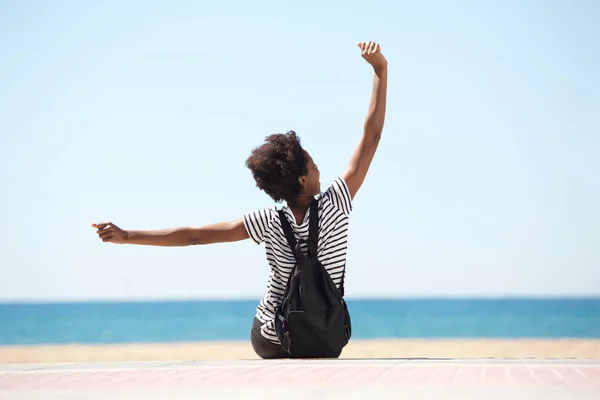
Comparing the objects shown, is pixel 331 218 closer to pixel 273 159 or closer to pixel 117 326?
pixel 273 159

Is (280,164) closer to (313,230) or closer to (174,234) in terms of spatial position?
(313,230)

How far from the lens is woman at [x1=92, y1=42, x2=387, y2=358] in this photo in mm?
4430

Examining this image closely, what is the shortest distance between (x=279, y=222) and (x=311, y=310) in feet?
1.58

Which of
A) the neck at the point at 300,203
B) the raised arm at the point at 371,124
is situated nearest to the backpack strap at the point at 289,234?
the neck at the point at 300,203

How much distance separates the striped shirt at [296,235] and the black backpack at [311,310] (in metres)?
0.04

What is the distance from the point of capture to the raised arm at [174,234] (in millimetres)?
4430

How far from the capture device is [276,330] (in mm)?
4406

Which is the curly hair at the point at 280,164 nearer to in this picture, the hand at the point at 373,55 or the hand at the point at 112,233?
the hand at the point at 373,55

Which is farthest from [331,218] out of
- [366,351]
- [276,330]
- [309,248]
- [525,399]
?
[366,351]

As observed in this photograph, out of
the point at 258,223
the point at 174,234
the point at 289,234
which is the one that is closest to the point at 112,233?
the point at 174,234

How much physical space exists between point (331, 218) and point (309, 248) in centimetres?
20

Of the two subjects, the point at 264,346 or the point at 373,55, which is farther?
the point at 373,55

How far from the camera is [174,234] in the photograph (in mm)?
4438

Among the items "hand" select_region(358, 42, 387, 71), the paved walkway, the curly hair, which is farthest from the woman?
the paved walkway
